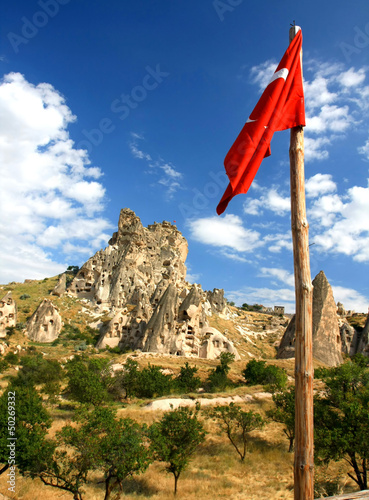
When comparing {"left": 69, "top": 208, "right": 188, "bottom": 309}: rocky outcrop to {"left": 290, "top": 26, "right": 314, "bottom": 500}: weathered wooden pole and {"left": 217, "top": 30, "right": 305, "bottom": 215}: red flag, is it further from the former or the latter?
{"left": 290, "top": 26, "right": 314, "bottom": 500}: weathered wooden pole

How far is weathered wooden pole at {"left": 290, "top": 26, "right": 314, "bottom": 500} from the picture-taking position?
3.98m

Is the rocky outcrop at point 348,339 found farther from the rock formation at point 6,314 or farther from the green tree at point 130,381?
the rock formation at point 6,314

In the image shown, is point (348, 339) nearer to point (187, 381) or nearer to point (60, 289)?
point (187, 381)

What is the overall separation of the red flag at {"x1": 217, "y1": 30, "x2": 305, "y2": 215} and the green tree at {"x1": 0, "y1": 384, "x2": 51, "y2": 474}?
1249 centimetres

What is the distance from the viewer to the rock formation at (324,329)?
29422 mm

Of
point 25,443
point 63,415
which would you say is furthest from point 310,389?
point 63,415

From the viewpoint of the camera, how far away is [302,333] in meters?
4.41

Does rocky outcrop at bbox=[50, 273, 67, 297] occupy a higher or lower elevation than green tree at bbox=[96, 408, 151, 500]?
higher

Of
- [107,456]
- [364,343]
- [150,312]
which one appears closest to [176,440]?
[107,456]

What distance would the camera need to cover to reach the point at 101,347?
40.8 m

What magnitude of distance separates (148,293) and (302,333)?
53.8 meters

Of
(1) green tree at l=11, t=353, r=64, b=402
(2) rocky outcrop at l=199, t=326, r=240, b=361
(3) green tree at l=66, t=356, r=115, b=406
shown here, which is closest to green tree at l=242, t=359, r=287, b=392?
(2) rocky outcrop at l=199, t=326, r=240, b=361

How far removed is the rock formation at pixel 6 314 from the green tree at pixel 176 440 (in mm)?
35347

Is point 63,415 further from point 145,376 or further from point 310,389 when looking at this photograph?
point 310,389
